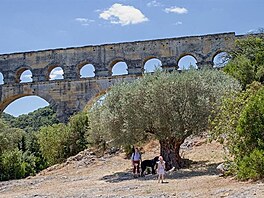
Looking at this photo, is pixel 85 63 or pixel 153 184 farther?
pixel 85 63

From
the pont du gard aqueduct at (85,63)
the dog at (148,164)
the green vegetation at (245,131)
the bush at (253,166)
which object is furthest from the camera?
the pont du gard aqueduct at (85,63)

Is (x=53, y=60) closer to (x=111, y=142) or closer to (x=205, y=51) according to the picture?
(x=205, y=51)

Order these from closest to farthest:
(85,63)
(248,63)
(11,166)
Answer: (248,63)
(11,166)
(85,63)

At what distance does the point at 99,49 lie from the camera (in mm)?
32375

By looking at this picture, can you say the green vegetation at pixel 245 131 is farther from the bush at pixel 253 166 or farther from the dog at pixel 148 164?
the dog at pixel 148 164

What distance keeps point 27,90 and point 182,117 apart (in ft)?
60.9

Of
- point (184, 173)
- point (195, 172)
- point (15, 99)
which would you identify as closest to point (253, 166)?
point (195, 172)

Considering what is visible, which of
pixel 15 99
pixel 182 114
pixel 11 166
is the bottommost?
pixel 11 166

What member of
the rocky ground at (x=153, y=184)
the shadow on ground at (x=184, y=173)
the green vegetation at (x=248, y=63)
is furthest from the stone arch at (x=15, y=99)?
the shadow on ground at (x=184, y=173)

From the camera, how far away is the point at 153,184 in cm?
1348

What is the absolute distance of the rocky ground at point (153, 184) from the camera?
35.4 feet

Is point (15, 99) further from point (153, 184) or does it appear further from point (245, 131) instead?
point (245, 131)

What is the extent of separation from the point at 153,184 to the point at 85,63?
20.2 m

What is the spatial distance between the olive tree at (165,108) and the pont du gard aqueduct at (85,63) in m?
14.1
